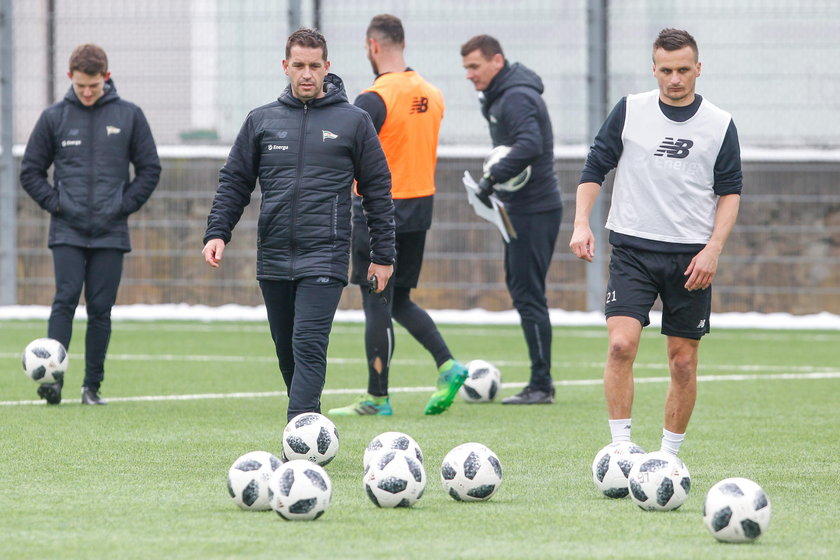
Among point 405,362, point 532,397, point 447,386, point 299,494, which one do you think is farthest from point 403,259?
point 299,494

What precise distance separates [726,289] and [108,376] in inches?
314

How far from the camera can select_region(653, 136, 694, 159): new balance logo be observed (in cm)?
645

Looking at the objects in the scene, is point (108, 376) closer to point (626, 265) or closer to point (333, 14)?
point (626, 265)

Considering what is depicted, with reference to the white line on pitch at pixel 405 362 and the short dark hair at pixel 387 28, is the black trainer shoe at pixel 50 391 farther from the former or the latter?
the white line on pitch at pixel 405 362

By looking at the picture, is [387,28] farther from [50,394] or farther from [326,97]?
[50,394]

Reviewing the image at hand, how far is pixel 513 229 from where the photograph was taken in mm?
9648

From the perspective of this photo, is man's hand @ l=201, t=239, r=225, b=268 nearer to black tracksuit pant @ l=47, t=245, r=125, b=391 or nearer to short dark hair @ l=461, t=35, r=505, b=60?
black tracksuit pant @ l=47, t=245, r=125, b=391

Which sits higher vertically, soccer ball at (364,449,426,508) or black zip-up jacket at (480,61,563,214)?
black zip-up jacket at (480,61,563,214)

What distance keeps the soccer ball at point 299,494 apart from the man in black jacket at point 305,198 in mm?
1479

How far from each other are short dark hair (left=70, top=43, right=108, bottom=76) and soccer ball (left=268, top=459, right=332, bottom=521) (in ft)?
15.1

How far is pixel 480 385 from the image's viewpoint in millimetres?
9578

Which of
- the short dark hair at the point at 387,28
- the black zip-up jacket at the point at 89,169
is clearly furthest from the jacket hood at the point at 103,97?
the short dark hair at the point at 387,28

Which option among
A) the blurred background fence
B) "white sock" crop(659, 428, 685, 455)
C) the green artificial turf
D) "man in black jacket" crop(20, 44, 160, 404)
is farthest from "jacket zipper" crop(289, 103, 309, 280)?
the blurred background fence

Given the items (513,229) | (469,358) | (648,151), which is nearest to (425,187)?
A: (513,229)
